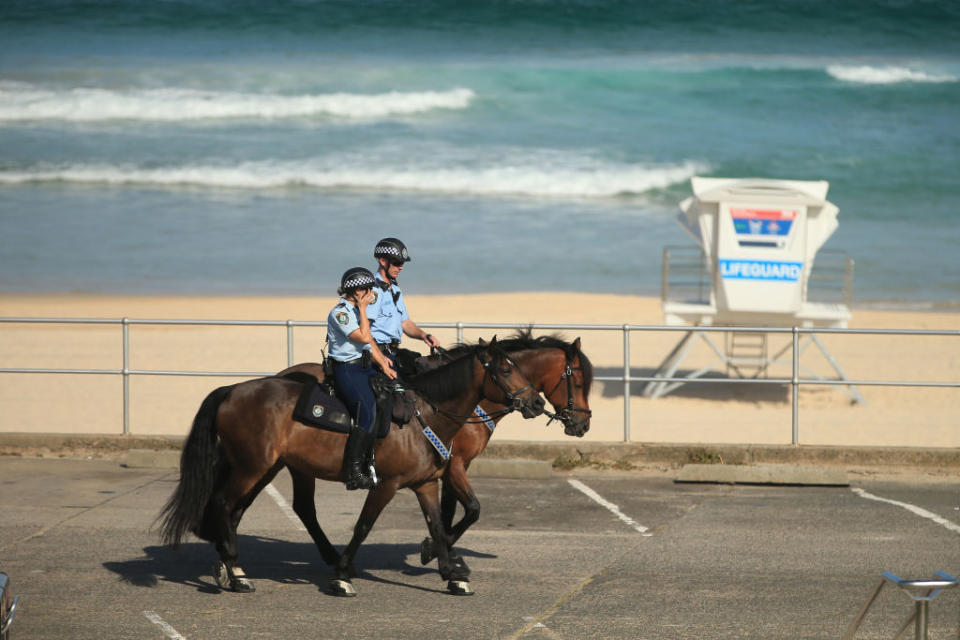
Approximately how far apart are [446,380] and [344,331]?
0.94 meters

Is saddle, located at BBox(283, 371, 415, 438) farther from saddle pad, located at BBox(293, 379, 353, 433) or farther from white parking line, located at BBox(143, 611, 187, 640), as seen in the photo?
white parking line, located at BBox(143, 611, 187, 640)

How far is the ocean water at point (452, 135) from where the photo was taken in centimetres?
3077

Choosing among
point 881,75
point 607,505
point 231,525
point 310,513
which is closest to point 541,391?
point 310,513

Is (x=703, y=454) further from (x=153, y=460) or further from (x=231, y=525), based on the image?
(x=231, y=525)

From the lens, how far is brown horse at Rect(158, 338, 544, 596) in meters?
8.28

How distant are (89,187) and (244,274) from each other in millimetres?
14796

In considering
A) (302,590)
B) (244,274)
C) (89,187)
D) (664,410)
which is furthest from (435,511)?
(89,187)

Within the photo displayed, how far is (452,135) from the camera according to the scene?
1884 inches

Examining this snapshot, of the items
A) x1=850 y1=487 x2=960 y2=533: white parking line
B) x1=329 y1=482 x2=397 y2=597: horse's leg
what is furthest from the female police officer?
x1=850 y1=487 x2=960 y2=533: white parking line

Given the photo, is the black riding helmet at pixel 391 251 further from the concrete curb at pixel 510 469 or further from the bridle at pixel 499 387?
the concrete curb at pixel 510 469

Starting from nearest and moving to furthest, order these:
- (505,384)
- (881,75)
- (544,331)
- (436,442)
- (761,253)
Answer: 1. (436,442)
2. (505,384)
3. (761,253)
4. (544,331)
5. (881,75)

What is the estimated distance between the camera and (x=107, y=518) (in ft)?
34.2

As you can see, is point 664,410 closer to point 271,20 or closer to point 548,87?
point 548,87

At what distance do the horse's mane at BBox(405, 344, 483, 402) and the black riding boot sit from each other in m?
0.67
